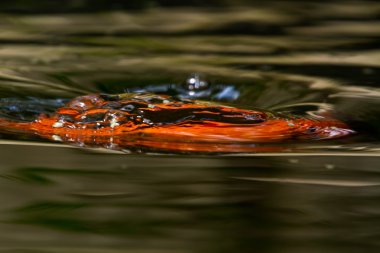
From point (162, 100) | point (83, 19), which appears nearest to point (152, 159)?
point (162, 100)

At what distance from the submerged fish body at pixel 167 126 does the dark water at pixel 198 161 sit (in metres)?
0.09

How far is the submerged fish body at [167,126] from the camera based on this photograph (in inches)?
67.9

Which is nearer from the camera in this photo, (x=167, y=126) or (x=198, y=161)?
(x=198, y=161)

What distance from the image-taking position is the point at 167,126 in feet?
6.15

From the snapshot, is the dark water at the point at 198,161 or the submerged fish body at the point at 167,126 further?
the submerged fish body at the point at 167,126

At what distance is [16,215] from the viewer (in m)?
1.16

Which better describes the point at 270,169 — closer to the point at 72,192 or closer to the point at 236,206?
the point at 236,206

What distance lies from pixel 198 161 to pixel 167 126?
0.36m

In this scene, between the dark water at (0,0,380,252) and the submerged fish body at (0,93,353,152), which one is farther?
the submerged fish body at (0,93,353,152)

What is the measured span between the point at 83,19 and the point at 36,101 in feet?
5.30

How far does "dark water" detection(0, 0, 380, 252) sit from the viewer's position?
109 cm

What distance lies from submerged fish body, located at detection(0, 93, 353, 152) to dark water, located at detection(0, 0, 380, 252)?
9 centimetres

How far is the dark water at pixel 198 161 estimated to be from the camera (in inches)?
43.1

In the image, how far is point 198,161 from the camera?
1.53 meters
